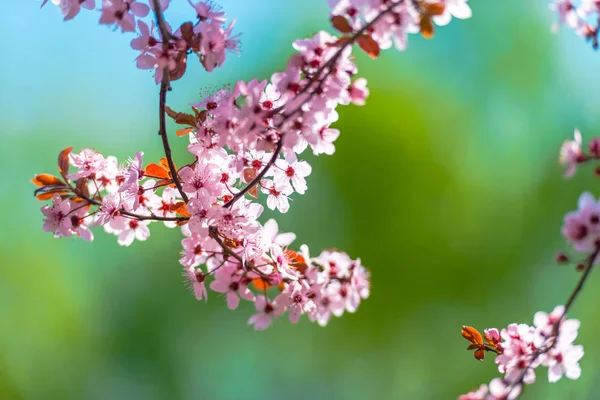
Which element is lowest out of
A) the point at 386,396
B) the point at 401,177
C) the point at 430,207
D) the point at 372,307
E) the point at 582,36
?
the point at 582,36

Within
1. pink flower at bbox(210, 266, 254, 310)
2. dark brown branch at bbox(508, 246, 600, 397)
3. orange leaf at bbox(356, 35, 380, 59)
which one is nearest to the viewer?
dark brown branch at bbox(508, 246, 600, 397)

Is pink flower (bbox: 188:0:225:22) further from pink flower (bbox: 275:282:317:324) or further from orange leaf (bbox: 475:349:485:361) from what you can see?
orange leaf (bbox: 475:349:485:361)

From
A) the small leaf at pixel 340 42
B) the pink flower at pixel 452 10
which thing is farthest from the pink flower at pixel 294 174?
the pink flower at pixel 452 10

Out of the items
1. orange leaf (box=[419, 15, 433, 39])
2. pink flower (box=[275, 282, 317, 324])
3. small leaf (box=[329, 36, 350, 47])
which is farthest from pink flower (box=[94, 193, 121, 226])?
orange leaf (box=[419, 15, 433, 39])

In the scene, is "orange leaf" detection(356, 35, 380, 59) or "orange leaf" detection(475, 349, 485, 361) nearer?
"orange leaf" detection(356, 35, 380, 59)

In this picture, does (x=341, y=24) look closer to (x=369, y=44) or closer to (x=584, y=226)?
(x=369, y=44)

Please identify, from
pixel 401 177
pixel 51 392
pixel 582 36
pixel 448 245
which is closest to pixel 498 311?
pixel 448 245

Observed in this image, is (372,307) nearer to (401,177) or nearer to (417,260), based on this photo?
(417,260)

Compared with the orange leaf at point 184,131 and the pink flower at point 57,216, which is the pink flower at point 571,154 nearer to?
the orange leaf at point 184,131
